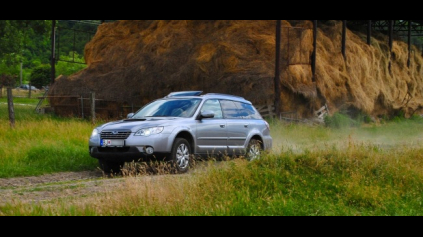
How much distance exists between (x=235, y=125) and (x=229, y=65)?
13459mm

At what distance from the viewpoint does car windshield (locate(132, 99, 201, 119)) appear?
14.1 metres

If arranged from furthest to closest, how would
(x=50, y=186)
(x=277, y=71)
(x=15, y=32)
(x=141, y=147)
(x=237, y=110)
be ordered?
1. (x=15, y=32)
2. (x=277, y=71)
3. (x=237, y=110)
4. (x=141, y=147)
5. (x=50, y=186)

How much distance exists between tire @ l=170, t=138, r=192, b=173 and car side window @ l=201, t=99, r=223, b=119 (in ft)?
4.45

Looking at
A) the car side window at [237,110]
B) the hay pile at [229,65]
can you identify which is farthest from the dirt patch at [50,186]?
the hay pile at [229,65]

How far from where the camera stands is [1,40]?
4906cm

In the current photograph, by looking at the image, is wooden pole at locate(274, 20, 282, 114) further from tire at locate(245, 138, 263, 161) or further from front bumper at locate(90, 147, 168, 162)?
front bumper at locate(90, 147, 168, 162)

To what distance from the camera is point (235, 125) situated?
14.9 metres

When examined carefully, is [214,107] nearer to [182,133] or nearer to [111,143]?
[182,133]

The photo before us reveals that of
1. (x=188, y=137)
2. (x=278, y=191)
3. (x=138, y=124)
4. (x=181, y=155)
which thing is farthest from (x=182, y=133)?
(x=278, y=191)

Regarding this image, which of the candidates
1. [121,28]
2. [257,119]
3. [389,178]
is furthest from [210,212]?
[121,28]

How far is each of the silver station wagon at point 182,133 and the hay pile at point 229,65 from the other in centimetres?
1147

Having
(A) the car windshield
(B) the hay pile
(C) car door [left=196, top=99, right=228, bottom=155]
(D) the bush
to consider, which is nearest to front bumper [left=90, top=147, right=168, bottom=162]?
(C) car door [left=196, top=99, right=228, bottom=155]

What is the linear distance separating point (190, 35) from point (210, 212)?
2300 cm
